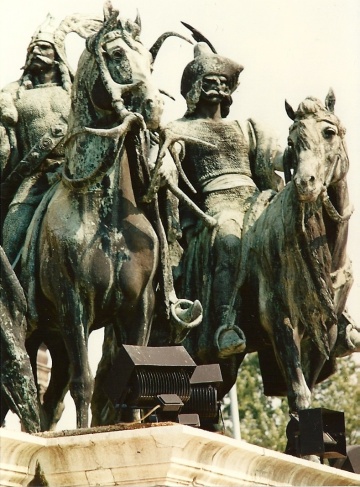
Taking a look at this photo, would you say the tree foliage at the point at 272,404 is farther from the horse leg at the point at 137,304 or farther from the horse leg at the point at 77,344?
the horse leg at the point at 77,344

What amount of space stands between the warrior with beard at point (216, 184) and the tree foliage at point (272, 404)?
12.0 meters

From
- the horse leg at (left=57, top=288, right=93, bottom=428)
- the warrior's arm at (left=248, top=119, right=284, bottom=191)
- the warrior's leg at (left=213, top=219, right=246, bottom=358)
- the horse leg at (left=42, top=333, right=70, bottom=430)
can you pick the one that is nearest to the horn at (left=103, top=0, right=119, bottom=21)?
the horse leg at (left=57, top=288, right=93, bottom=428)

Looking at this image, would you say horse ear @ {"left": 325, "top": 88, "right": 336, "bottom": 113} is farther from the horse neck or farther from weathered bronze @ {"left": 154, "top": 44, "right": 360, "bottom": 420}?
the horse neck

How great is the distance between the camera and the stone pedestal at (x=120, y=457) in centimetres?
1082

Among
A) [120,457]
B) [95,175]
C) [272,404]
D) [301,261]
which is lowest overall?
[272,404]

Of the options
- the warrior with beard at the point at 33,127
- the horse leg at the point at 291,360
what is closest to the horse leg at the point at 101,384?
the warrior with beard at the point at 33,127

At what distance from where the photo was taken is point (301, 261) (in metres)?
Answer: 14.5

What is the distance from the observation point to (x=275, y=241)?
48.6 feet

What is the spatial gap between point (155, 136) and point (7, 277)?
2610 mm

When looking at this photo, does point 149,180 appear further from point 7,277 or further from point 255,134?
point 255,134

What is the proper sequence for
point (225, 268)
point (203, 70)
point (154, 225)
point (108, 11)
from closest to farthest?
point (108, 11) < point (154, 225) < point (225, 268) < point (203, 70)

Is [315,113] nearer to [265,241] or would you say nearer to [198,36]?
[265,241]

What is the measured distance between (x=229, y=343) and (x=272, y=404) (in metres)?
15.1

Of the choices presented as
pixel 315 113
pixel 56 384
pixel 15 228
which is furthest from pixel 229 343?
pixel 15 228
